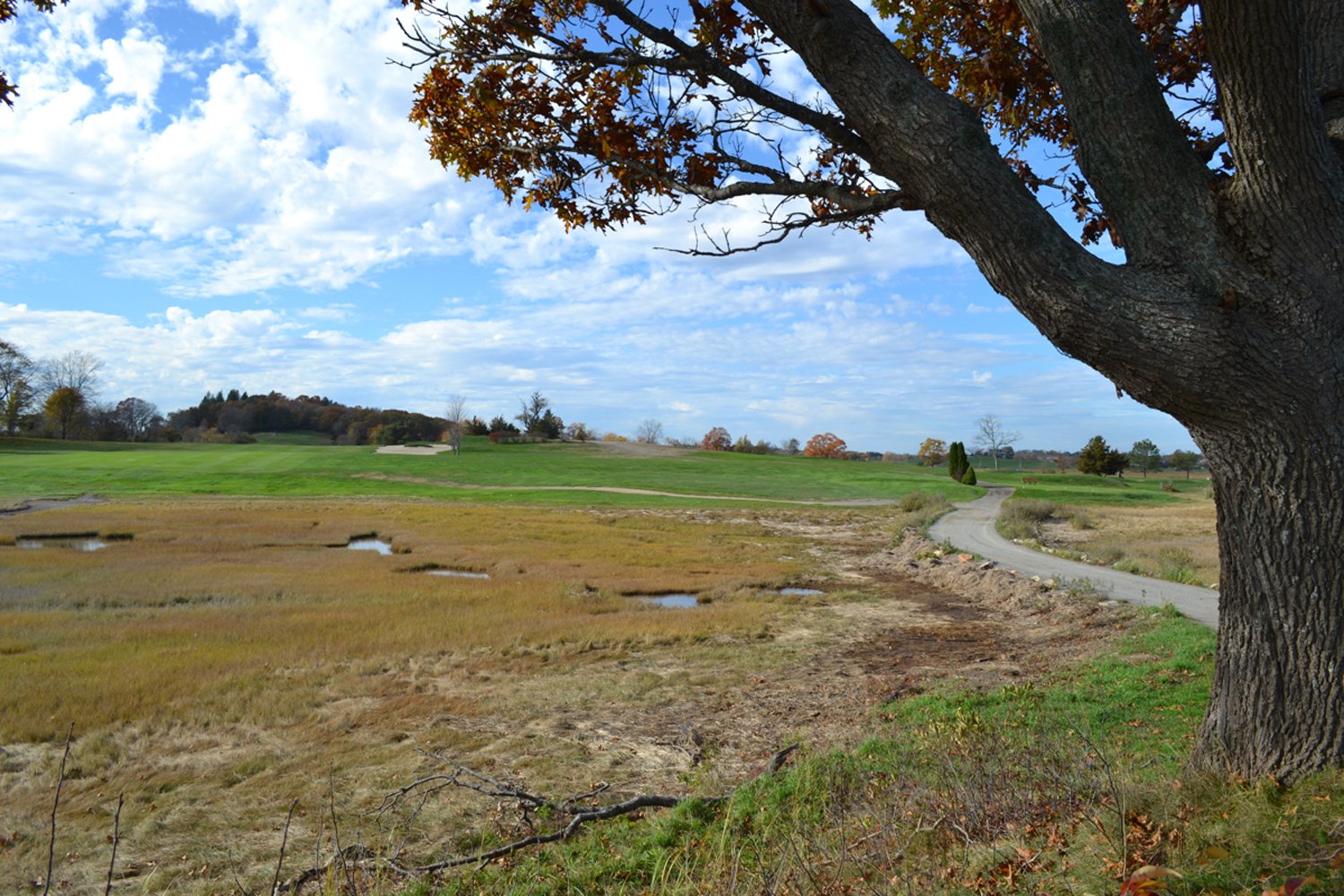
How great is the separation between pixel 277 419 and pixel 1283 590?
13802 cm

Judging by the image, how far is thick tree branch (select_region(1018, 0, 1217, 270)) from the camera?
4082mm

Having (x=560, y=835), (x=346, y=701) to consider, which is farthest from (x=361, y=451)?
(x=560, y=835)

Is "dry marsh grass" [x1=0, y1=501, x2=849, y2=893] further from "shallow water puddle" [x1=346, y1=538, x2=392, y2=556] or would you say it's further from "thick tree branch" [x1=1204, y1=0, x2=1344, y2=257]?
"thick tree branch" [x1=1204, y1=0, x2=1344, y2=257]

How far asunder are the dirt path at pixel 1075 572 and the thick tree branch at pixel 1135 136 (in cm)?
1027

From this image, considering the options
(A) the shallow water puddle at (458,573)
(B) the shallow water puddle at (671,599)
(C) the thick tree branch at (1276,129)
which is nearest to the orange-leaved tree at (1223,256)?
(C) the thick tree branch at (1276,129)

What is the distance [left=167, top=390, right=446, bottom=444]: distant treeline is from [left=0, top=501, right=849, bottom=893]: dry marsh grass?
3797 inches

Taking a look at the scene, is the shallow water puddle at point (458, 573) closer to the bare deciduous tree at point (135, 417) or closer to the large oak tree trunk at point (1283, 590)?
the large oak tree trunk at point (1283, 590)

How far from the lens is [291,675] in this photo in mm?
11469

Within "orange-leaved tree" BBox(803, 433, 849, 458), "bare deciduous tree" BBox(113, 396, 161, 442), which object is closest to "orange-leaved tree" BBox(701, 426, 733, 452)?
"orange-leaved tree" BBox(803, 433, 849, 458)

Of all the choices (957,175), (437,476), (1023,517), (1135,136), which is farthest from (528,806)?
Result: (437,476)

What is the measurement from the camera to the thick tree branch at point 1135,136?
161 inches

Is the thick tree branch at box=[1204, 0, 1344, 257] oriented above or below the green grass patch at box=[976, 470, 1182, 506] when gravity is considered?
above

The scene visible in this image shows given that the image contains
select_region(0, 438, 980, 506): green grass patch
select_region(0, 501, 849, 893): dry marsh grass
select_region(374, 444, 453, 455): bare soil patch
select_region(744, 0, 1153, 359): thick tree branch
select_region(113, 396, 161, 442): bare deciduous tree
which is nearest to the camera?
select_region(744, 0, 1153, 359): thick tree branch

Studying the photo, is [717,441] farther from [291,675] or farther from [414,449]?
[291,675]
